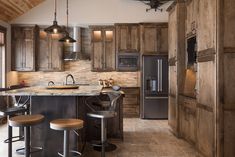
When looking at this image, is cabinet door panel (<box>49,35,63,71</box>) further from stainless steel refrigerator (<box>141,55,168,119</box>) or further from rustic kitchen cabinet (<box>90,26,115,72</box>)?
stainless steel refrigerator (<box>141,55,168,119</box>)

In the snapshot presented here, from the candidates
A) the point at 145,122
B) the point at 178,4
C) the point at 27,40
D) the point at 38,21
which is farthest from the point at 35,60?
the point at 178,4

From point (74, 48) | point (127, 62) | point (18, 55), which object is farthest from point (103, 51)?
point (18, 55)

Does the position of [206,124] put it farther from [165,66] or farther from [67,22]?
[67,22]

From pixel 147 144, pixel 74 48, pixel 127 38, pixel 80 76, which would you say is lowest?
pixel 147 144

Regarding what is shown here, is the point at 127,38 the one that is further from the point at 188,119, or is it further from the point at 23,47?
the point at 188,119

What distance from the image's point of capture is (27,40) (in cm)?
760

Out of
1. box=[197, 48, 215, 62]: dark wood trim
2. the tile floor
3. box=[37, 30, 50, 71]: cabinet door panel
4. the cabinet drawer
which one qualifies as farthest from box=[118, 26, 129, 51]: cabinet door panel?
box=[197, 48, 215, 62]: dark wood trim

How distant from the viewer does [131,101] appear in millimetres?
7637

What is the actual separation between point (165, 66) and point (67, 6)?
12.1 ft

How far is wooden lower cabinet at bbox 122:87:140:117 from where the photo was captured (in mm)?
7609

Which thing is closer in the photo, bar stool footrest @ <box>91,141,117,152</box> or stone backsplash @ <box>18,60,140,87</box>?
bar stool footrest @ <box>91,141,117,152</box>

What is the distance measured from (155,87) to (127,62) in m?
1.20

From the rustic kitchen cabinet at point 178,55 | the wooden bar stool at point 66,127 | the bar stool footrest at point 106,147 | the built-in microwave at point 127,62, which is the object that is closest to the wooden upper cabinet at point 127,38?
A: the built-in microwave at point 127,62

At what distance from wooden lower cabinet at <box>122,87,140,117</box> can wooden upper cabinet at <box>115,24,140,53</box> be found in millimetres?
1280
